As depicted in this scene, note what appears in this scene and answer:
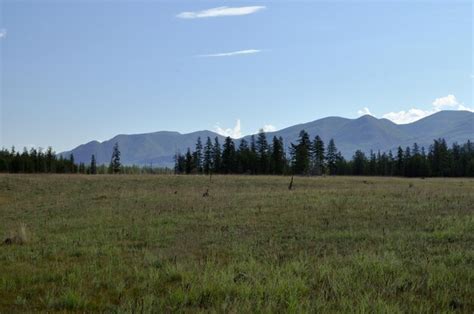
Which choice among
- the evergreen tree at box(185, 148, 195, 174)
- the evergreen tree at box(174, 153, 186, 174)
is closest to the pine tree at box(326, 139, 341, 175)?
the evergreen tree at box(185, 148, 195, 174)

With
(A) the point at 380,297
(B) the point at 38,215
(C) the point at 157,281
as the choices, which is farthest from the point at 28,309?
(B) the point at 38,215

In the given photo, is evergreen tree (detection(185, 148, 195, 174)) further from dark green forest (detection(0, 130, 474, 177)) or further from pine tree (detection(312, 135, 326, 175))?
pine tree (detection(312, 135, 326, 175))

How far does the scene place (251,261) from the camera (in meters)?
9.66

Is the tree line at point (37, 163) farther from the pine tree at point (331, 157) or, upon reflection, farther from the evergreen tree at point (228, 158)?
the pine tree at point (331, 157)

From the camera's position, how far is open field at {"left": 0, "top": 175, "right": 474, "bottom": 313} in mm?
7125

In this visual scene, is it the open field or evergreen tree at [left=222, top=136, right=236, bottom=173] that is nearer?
the open field

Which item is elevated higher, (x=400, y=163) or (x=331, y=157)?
(x=331, y=157)

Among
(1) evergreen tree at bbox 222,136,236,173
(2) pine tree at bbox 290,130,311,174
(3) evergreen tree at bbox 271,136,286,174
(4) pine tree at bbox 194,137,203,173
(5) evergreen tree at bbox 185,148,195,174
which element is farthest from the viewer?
(4) pine tree at bbox 194,137,203,173

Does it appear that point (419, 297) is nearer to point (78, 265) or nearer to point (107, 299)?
point (107, 299)

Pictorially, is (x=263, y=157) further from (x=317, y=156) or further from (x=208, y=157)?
(x=208, y=157)

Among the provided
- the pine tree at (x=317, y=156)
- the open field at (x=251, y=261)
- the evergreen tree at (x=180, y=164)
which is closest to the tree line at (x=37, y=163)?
the evergreen tree at (x=180, y=164)

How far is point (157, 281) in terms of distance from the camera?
8508 millimetres

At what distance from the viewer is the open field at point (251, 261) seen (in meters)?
7.12

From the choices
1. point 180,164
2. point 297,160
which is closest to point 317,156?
point 297,160
